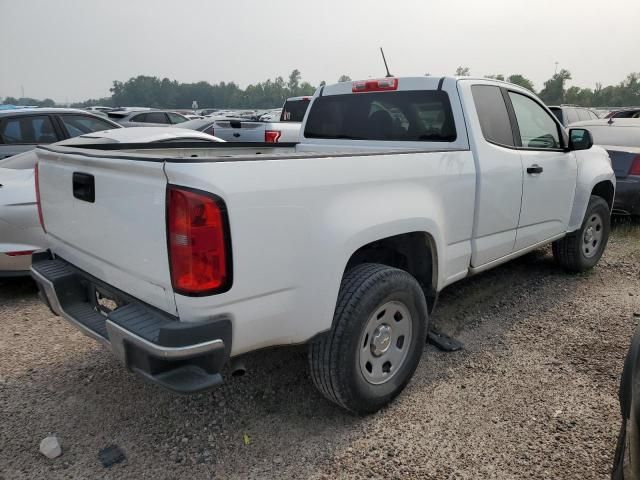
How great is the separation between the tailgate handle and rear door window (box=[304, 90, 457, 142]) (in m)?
2.22

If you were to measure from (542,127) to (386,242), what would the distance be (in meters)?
2.25

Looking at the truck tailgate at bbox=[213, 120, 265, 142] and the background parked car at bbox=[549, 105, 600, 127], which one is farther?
the background parked car at bbox=[549, 105, 600, 127]

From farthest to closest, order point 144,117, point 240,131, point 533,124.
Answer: point 144,117, point 240,131, point 533,124

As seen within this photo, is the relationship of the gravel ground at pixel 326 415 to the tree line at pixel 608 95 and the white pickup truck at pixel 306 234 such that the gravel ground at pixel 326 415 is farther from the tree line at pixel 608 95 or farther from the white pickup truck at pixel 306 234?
the tree line at pixel 608 95

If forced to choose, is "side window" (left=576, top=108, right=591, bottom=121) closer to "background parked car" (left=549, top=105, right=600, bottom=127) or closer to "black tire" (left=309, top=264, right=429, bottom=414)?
"background parked car" (left=549, top=105, right=600, bottom=127)

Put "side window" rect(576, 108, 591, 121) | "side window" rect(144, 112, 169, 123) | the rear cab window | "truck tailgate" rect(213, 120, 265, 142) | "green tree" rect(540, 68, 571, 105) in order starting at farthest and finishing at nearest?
"green tree" rect(540, 68, 571, 105), "side window" rect(144, 112, 169, 123), "side window" rect(576, 108, 591, 121), the rear cab window, "truck tailgate" rect(213, 120, 265, 142)

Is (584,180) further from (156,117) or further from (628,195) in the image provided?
(156,117)

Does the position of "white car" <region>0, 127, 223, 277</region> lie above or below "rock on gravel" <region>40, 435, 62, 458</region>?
above

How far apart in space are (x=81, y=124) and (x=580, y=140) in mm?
→ 6686

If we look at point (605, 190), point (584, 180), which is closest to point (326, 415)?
point (584, 180)

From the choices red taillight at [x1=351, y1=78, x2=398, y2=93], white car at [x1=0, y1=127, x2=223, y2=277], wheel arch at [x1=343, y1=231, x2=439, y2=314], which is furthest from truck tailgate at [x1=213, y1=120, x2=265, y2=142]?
wheel arch at [x1=343, y1=231, x2=439, y2=314]

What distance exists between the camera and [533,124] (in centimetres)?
425

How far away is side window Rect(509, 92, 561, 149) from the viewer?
4.07 metres

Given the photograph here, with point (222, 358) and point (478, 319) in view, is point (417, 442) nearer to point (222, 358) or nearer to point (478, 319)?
point (222, 358)
